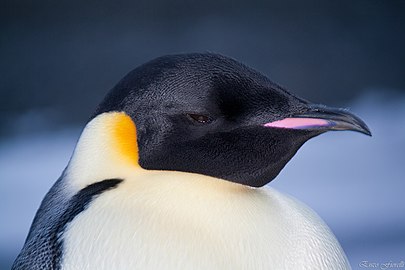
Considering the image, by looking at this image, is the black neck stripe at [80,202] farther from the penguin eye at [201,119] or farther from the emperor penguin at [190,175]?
the penguin eye at [201,119]

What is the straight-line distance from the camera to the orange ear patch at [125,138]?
107 cm

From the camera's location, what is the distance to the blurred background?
4152 millimetres

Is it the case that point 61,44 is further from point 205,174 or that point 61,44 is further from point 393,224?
point 205,174

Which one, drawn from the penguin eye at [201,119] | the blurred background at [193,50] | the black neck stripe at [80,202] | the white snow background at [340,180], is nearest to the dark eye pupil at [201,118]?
the penguin eye at [201,119]

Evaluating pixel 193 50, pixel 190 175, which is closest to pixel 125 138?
pixel 190 175

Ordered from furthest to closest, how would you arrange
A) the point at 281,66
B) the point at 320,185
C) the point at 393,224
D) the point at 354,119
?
the point at 281,66 < the point at 320,185 < the point at 393,224 < the point at 354,119

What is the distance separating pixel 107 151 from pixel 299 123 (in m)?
0.29

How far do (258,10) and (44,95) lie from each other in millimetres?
1381

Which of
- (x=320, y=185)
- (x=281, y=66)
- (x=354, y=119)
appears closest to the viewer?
(x=354, y=119)

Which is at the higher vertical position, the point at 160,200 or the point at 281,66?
the point at 281,66

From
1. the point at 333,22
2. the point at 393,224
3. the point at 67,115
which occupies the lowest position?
the point at 393,224

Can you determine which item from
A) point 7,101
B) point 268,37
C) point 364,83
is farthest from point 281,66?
point 7,101

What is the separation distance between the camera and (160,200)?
1041 millimetres

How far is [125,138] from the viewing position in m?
1.07
